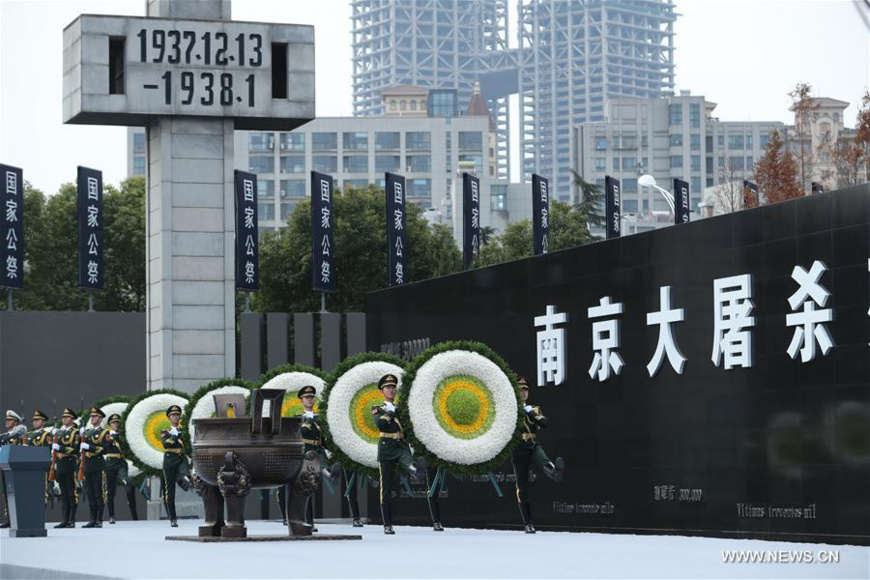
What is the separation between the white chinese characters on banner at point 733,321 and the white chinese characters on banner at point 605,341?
2.19 m

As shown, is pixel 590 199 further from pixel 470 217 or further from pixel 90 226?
pixel 90 226

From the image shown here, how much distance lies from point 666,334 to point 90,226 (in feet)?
75.7

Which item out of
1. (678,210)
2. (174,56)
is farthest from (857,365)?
(678,210)

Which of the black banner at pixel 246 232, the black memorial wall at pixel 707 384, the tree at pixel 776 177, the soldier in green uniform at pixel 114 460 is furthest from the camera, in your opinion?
the tree at pixel 776 177

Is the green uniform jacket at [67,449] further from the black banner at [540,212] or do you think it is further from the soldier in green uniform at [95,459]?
the black banner at [540,212]

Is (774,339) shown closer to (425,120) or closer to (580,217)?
(580,217)

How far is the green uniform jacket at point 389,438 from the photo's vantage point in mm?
23266

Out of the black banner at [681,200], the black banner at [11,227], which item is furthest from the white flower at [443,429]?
the black banner at [681,200]

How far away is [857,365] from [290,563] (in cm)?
686

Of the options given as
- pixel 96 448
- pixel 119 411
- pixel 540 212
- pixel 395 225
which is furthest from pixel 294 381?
pixel 540 212

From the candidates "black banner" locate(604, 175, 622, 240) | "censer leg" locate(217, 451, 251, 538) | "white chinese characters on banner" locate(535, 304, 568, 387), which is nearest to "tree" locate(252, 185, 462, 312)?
"black banner" locate(604, 175, 622, 240)

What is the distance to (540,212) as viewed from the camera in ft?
154

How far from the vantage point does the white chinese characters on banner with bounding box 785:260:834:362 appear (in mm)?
19734

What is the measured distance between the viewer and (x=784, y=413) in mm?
20406
